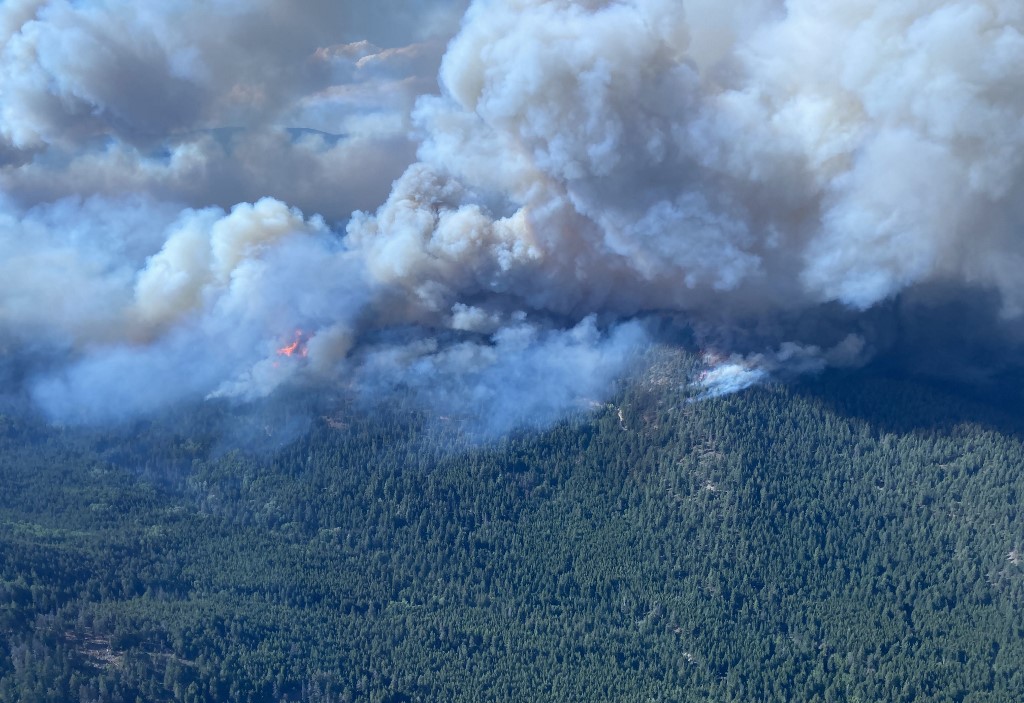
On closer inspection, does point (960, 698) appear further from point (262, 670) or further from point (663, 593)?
point (262, 670)

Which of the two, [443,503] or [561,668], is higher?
[443,503]

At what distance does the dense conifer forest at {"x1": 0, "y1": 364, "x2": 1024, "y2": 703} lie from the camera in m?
93.4

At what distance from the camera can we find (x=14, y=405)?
404ft

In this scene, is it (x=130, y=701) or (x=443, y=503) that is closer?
(x=130, y=701)

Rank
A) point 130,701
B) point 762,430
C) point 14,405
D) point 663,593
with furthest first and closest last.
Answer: point 14,405 → point 762,430 → point 663,593 → point 130,701

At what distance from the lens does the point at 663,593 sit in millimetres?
99875

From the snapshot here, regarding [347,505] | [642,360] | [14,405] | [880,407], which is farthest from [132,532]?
[880,407]

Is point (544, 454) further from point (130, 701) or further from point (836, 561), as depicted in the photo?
point (130, 701)

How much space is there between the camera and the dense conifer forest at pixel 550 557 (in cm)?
9344

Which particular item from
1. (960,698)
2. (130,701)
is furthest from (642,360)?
(130,701)

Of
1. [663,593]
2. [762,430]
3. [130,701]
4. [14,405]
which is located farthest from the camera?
[14,405]

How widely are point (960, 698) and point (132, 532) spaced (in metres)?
44.6

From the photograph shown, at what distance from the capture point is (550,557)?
4070 inches

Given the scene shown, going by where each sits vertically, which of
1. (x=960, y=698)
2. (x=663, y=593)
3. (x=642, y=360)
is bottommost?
(x=960, y=698)
